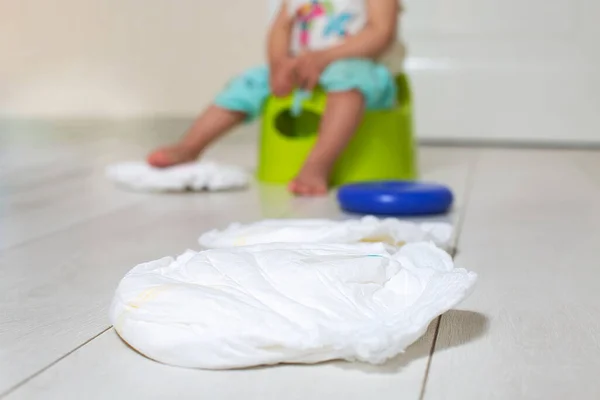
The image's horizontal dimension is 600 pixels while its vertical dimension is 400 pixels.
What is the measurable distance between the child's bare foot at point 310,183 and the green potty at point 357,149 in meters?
0.12

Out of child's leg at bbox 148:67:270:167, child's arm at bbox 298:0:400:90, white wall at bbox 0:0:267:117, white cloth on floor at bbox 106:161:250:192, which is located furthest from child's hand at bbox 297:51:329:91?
white wall at bbox 0:0:267:117

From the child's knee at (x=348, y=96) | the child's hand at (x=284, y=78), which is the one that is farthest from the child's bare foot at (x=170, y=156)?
the child's knee at (x=348, y=96)

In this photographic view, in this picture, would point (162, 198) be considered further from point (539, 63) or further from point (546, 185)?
point (539, 63)

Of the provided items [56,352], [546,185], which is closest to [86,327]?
[56,352]

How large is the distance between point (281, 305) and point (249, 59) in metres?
2.35

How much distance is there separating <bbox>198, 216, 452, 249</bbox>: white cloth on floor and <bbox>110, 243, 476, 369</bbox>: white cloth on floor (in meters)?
0.17

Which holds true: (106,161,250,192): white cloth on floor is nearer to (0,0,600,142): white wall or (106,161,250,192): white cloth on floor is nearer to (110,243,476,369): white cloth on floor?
(110,243,476,369): white cloth on floor

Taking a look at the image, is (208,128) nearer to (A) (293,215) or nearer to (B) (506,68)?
(A) (293,215)

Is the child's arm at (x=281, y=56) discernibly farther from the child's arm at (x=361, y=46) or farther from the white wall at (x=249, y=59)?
the white wall at (x=249, y=59)

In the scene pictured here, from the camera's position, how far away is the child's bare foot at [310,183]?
1502 mm

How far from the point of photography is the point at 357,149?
1649mm

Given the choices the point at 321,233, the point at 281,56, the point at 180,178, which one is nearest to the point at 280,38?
the point at 281,56

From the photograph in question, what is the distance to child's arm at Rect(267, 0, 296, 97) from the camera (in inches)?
64.2

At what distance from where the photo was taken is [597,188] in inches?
62.3
